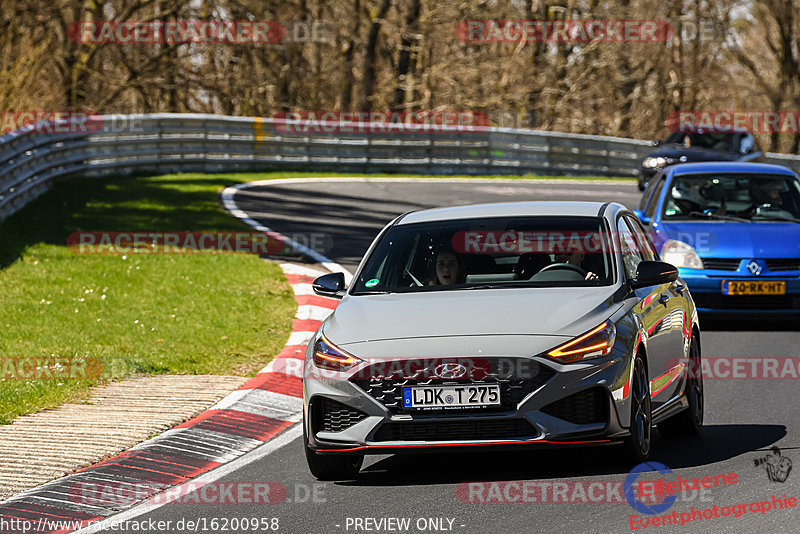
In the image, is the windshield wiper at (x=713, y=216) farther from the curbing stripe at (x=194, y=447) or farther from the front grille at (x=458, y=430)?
the front grille at (x=458, y=430)

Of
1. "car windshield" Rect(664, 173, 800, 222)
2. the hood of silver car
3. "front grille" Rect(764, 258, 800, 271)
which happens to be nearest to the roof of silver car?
Result: the hood of silver car

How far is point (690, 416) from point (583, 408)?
5.33 feet

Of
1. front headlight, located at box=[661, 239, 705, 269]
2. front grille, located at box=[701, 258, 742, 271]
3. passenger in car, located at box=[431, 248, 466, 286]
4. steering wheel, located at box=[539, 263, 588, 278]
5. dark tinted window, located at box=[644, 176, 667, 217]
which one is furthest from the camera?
dark tinted window, located at box=[644, 176, 667, 217]

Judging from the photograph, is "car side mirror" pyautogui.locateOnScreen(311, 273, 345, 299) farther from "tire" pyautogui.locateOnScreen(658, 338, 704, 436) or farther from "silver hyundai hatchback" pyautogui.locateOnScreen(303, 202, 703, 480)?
"tire" pyautogui.locateOnScreen(658, 338, 704, 436)

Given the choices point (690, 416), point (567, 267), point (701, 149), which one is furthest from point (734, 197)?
point (701, 149)

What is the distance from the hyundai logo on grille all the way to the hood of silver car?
0.20m

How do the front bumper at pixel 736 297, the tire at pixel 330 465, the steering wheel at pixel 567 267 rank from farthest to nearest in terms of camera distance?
the front bumper at pixel 736 297, the steering wheel at pixel 567 267, the tire at pixel 330 465

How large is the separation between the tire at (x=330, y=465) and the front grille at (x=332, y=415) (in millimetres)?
149

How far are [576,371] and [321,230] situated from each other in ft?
43.4

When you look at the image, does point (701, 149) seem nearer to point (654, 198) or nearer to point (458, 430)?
point (654, 198)

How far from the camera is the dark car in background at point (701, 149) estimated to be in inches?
1099

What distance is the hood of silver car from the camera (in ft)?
22.6

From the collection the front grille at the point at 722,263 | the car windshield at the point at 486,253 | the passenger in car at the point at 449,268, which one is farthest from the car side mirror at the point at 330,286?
the front grille at the point at 722,263

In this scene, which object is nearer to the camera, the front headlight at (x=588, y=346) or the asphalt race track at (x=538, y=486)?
the asphalt race track at (x=538, y=486)
